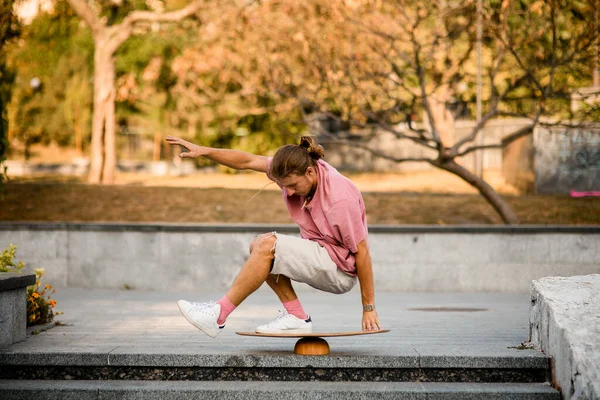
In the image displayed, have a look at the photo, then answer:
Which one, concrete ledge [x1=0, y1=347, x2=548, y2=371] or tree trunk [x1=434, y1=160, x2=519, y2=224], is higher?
tree trunk [x1=434, y1=160, x2=519, y2=224]

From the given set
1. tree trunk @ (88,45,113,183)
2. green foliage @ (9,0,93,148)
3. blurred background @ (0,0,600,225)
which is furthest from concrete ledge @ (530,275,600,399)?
green foliage @ (9,0,93,148)

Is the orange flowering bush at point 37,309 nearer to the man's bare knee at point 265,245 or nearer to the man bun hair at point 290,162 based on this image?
the man's bare knee at point 265,245

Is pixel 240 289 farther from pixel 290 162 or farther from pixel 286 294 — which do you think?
pixel 290 162

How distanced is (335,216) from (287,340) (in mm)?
1440

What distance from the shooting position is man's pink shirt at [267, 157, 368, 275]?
5.40 meters

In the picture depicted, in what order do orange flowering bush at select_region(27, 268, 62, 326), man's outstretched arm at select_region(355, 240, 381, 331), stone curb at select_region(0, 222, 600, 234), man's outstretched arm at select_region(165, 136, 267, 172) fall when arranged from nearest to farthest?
man's outstretched arm at select_region(355, 240, 381, 331), man's outstretched arm at select_region(165, 136, 267, 172), orange flowering bush at select_region(27, 268, 62, 326), stone curb at select_region(0, 222, 600, 234)

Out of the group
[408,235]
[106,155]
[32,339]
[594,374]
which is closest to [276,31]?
[106,155]

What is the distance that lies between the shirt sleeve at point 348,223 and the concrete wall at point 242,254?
21.0 ft

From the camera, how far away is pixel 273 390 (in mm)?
5215

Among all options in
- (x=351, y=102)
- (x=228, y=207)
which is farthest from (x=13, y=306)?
(x=351, y=102)

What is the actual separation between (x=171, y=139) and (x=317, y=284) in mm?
1370

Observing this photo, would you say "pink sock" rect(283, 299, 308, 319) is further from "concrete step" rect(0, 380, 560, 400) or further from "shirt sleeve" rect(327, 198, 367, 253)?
"shirt sleeve" rect(327, 198, 367, 253)

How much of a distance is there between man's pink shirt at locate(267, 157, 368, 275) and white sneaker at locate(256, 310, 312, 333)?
46 cm

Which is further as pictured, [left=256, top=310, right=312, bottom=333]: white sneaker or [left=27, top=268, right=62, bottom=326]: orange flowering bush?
[left=27, top=268, right=62, bottom=326]: orange flowering bush
